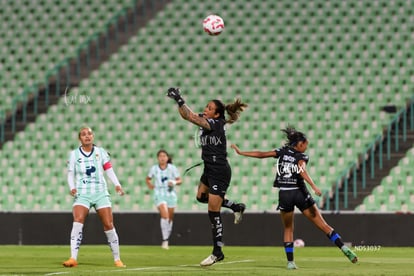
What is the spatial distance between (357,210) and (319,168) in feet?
7.48

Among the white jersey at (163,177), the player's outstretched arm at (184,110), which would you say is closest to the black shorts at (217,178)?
the player's outstretched arm at (184,110)

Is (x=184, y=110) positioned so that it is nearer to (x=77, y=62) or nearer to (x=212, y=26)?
(x=212, y=26)

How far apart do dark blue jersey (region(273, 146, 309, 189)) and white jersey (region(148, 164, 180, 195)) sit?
8.81 m

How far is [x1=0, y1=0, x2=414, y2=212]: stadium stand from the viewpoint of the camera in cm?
2839

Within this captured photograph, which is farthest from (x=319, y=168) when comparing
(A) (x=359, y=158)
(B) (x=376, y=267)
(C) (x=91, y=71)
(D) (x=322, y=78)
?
(B) (x=376, y=267)

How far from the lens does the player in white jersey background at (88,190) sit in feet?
52.6

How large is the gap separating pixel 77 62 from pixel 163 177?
9.34 metres

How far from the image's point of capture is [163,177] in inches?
955

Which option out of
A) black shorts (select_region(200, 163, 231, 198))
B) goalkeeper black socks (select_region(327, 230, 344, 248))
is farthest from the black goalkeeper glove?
goalkeeper black socks (select_region(327, 230, 344, 248))

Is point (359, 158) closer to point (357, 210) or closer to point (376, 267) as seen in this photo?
point (357, 210)

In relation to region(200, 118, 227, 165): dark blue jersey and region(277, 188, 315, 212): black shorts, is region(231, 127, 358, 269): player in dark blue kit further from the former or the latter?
region(200, 118, 227, 165): dark blue jersey

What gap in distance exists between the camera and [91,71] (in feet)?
107

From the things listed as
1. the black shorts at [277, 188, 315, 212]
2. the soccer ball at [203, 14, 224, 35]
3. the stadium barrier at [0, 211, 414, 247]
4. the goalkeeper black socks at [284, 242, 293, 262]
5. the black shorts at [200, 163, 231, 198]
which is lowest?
the stadium barrier at [0, 211, 414, 247]

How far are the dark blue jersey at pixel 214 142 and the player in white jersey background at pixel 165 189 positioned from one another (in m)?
8.39
